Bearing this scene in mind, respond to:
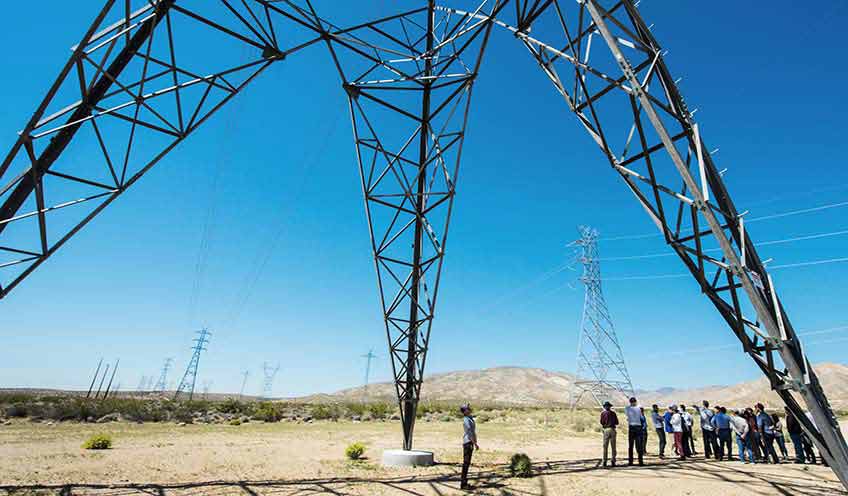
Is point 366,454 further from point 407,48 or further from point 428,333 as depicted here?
point 407,48

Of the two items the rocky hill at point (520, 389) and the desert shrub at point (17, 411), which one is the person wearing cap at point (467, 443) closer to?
the desert shrub at point (17, 411)

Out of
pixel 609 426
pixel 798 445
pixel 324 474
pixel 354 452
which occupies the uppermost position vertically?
pixel 609 426

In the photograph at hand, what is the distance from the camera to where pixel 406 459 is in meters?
11.1

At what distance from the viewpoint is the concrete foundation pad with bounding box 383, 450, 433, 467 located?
36.6ft

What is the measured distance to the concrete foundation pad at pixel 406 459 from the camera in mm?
11141

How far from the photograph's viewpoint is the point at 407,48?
12641 mm

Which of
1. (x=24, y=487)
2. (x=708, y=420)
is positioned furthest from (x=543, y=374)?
(x=24, y=487)

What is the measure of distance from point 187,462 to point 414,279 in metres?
7.88

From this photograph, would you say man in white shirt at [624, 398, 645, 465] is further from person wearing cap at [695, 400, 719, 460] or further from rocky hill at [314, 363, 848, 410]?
rocky hill at [314, 363, 848, 410]

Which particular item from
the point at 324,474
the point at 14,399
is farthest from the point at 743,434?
the point at 14,399

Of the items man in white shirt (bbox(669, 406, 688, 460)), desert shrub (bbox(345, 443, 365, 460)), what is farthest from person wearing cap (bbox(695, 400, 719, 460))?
desert shrub (bbox(345, 443, 365, 460))

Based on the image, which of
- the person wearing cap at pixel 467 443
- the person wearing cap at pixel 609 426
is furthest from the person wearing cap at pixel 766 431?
the person wearing cap at pixel 467 443

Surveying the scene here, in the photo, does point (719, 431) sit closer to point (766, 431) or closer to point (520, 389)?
point (766, 431)

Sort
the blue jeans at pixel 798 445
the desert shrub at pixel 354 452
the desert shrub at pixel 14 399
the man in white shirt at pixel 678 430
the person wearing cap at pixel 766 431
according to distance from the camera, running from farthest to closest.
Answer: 1. the desert shrub at pixel 14 399
2. the man in white shirt at pixel 678 430
3. the desert shrub at pixel 354 452
4. the person wearing cap at pixel 766 431
5. the blue jeans at pixel 798 445
